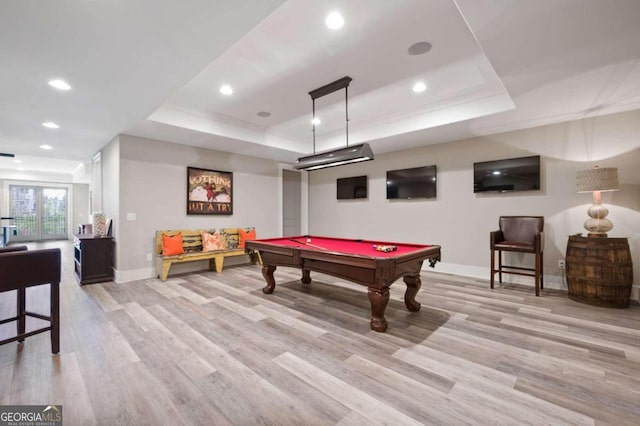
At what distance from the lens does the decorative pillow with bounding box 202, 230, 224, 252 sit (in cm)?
532

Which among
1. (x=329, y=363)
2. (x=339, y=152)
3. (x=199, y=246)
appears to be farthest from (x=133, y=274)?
(x=329, y=363)

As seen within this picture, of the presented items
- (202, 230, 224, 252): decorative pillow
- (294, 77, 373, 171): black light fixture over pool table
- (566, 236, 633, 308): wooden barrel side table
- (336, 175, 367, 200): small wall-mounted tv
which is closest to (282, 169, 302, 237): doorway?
(336, 175, 367, 200): small wall-mounted tv

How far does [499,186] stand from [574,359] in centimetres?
309

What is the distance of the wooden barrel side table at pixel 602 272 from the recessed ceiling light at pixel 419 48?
3118 millimetres

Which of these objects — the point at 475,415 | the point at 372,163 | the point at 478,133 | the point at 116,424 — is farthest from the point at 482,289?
the point at 116,424

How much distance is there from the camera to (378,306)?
2682 millimetres

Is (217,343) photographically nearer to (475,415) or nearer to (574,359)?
(475,415)

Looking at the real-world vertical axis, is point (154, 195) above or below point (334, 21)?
below

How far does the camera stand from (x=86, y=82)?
2.91 m

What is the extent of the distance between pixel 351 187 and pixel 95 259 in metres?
5.12

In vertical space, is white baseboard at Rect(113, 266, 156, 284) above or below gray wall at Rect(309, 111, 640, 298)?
below

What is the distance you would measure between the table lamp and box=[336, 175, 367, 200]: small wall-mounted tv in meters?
3.66

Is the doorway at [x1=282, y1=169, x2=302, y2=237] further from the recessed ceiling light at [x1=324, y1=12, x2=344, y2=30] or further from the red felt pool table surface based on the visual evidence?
the recessed ceiling light at [x1=324, y1=12, x2=344, y2=30]
